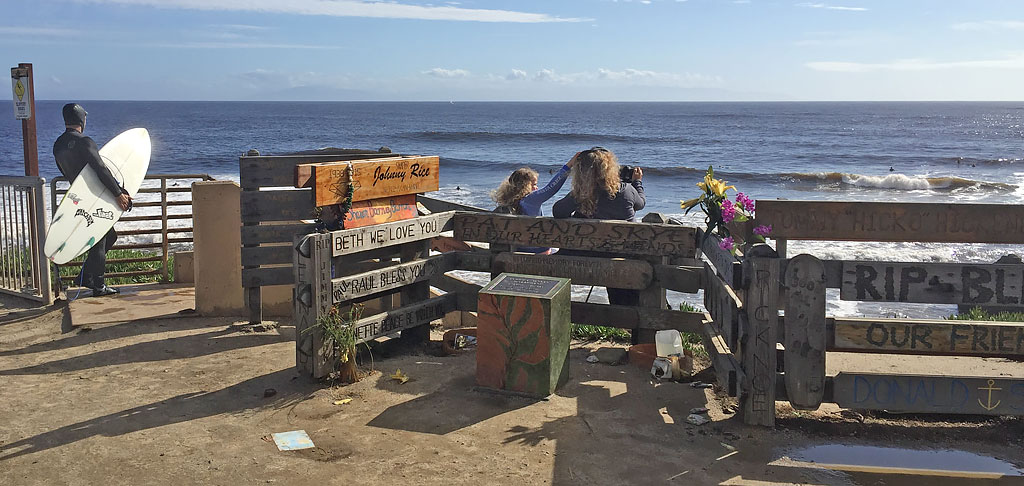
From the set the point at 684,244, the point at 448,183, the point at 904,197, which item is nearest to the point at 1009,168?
the point at 904,197

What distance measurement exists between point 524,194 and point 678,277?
1720 mm

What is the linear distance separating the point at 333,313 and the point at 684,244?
2737mm

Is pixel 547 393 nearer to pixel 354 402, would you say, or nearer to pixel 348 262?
pixel 354 402

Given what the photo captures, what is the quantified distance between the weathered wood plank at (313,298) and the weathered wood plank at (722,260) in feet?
9.07

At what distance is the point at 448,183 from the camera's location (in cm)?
4006

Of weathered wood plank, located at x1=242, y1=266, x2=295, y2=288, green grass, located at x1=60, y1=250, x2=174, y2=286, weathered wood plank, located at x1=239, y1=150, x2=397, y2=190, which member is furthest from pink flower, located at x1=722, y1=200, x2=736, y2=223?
green grass, located at x1=60, y1=250, x2=174, y2=286

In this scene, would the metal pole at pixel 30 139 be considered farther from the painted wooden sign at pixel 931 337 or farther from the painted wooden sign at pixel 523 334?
the painted wooden sign at pixel 931 337

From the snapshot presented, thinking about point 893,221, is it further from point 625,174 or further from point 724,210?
point 625,174

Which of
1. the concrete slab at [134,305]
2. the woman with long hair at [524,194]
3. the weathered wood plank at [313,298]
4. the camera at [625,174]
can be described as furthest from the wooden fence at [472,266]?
the concrete slab at [134,305]

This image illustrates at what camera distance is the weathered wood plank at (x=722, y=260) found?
18.3ft

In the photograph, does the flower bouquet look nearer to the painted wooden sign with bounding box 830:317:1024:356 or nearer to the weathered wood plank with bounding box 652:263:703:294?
the weathered wood plank with bounding box 652:263:703:294

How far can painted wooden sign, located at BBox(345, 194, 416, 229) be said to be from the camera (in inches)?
283

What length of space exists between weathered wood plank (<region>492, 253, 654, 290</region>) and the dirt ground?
2.23 feet

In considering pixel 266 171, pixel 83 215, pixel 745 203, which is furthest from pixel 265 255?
pixel 745 203
